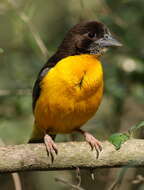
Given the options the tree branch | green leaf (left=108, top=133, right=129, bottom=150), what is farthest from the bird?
green leaf (left=108, top=133, right=129, bottom=150)

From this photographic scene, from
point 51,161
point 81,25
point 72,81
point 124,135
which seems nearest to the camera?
point 124,135

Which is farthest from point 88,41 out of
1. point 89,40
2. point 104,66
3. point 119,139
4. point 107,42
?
point 119,139

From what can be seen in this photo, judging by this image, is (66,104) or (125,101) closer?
(66,104)

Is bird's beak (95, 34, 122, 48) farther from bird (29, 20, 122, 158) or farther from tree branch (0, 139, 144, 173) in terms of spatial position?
tree branch (0, 139, 144, 173)

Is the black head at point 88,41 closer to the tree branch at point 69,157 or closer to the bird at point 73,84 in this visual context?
the bird at point 73,84

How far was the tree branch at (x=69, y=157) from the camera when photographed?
224 inches

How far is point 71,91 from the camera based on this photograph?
20.9ft

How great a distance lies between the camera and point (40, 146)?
5.94 m

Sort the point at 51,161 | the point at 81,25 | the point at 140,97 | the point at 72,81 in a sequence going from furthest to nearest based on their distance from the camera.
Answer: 1. the point at 140,97
2. the point at 81,25
3. the point at 72,81
4. the point at 51,161

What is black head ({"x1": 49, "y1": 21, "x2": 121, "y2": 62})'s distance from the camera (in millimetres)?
6821

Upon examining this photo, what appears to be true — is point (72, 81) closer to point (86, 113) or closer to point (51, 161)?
point (86, 113)

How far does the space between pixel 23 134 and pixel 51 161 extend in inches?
97.8

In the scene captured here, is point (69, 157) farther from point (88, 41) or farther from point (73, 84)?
point (88, 41)

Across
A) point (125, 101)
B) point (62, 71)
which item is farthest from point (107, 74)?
point (62, 71)
